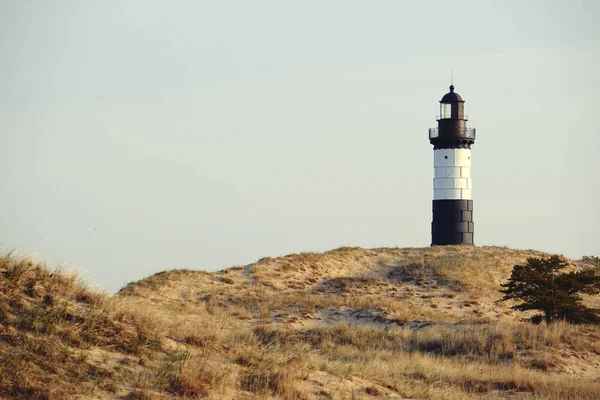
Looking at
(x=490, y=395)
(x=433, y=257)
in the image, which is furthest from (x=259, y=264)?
(x=490, y=395)

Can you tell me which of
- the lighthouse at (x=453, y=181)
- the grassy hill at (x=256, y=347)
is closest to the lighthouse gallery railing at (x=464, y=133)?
the lighthouse at (x=453, y=181)

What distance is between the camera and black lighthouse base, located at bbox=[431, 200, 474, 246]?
53844mm

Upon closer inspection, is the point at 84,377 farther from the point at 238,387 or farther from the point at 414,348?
the point at 414,348

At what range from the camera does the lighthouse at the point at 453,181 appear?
53844 mm

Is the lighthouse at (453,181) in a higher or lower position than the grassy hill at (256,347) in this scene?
higher

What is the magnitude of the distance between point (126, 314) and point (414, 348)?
11.8 meters

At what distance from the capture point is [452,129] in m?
54.2

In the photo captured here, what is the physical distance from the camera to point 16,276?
13.0 meters

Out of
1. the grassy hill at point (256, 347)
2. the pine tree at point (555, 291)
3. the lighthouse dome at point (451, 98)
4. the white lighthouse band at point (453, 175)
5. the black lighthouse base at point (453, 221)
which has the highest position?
the lighthouse dome at point (451, 98)

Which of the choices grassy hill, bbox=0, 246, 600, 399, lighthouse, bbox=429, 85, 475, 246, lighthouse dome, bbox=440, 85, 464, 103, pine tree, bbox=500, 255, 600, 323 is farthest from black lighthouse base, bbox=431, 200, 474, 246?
pine tree, bbox=500, 255, 600, 323

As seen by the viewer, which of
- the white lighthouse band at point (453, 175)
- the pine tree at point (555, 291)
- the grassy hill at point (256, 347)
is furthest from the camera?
the white lighthouse band at point (453, 175)

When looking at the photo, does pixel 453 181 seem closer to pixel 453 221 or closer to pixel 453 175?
pixel 453 175

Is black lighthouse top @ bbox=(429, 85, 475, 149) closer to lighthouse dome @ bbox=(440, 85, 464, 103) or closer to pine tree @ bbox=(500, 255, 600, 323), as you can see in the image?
lighthouse dome @ bbox=(440, 85, 464, 103)

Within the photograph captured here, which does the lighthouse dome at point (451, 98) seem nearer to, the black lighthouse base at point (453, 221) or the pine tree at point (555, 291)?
the black lighthouse base at point (453, 221)
